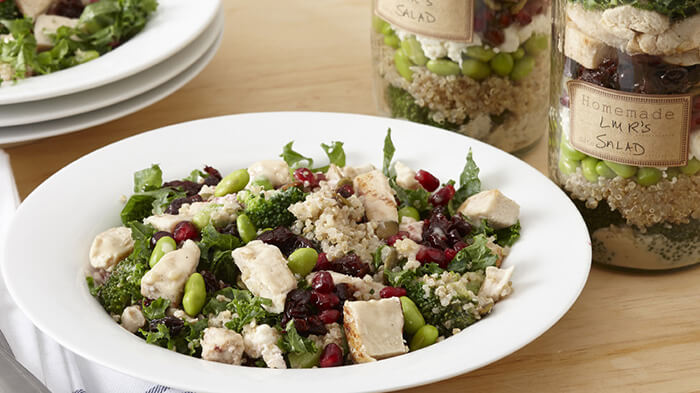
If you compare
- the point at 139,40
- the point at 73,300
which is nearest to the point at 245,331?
the point at 73,300

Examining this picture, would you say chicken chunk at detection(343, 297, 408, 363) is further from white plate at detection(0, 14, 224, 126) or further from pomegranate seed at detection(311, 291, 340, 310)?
white plate at detection(0, 14, 224, 126)

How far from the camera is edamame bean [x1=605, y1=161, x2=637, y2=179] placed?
1534 millimetres

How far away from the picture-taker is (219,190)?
169 centimetres

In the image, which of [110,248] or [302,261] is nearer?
[302,261]

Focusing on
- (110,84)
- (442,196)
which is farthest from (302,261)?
(110,84)

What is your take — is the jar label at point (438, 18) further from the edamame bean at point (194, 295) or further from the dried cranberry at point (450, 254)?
the edamame bean at point (194, 295)

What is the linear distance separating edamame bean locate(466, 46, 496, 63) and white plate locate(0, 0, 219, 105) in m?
0.68

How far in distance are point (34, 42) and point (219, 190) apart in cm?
72

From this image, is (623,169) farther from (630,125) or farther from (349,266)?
(349,266)

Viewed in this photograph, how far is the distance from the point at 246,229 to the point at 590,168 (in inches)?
24.9

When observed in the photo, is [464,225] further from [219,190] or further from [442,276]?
[219,190]

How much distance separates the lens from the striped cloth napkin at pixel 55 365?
54.9 inches

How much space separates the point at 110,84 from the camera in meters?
1.98

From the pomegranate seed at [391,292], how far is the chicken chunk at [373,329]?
58mm
